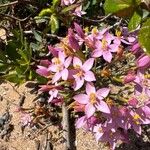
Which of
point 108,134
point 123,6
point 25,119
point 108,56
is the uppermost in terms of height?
point 123,6

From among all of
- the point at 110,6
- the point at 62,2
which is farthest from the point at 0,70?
the point at 110,6

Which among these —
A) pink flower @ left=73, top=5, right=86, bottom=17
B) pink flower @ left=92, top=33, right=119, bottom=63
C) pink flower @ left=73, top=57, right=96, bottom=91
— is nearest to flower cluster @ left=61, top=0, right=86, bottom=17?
pink flower @ left=73, top=5, right=86, bottom=17

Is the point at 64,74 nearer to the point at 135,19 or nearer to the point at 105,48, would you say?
the point at 105,48

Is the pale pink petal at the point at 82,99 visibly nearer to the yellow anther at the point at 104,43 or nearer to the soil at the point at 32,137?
Answer: the yellow anther at the point at 104,43

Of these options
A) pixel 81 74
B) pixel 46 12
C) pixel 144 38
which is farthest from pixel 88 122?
pixel 144 38

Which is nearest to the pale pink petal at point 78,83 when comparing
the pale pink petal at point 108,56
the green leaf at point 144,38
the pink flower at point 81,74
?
the pink flower at point 81,74

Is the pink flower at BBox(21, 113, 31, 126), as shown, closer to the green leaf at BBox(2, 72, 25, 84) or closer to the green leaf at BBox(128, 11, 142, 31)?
the green leaf at BBox(2, 72, 25, 84)

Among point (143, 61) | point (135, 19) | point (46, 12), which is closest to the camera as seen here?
point (135, 19)
